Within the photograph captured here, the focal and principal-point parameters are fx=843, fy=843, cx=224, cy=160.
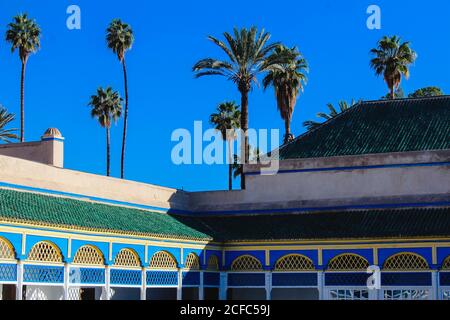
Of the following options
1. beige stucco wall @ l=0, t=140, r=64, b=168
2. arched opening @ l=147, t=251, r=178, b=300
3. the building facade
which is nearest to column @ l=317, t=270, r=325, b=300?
the building facade

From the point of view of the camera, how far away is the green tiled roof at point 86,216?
2627 cm

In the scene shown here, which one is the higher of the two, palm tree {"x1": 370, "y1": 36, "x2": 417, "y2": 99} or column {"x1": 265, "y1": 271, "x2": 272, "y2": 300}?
palm tree {"x1": 370, "y1": 36, "x2": 417, "y2": 99}

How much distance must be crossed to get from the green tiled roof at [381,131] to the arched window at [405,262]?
668 centimetres

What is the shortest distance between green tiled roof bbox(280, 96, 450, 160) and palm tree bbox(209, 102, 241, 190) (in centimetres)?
2304

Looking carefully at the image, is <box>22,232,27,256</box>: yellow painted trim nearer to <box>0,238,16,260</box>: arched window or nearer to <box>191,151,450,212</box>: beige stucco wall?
<box>0,238,16,260</box>: arched window

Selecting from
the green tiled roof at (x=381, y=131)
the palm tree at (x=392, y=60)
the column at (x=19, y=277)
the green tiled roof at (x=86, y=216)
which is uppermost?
the palm tree at (x=392, y=60)

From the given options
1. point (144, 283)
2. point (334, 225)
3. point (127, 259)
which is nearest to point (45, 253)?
point (127, 259)

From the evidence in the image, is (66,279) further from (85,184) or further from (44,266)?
(85,184)

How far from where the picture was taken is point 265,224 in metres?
36.4


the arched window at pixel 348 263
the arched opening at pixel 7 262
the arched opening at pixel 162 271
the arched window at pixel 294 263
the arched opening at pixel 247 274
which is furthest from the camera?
the arched opening at pixel 247 274

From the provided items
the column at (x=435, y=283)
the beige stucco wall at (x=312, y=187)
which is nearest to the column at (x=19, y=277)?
the beige stucco wall at (x=312, y=187)

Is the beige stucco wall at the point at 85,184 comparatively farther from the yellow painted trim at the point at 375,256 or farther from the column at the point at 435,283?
the column at the point at 435,283

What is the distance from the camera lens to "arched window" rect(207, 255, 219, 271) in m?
34.5
